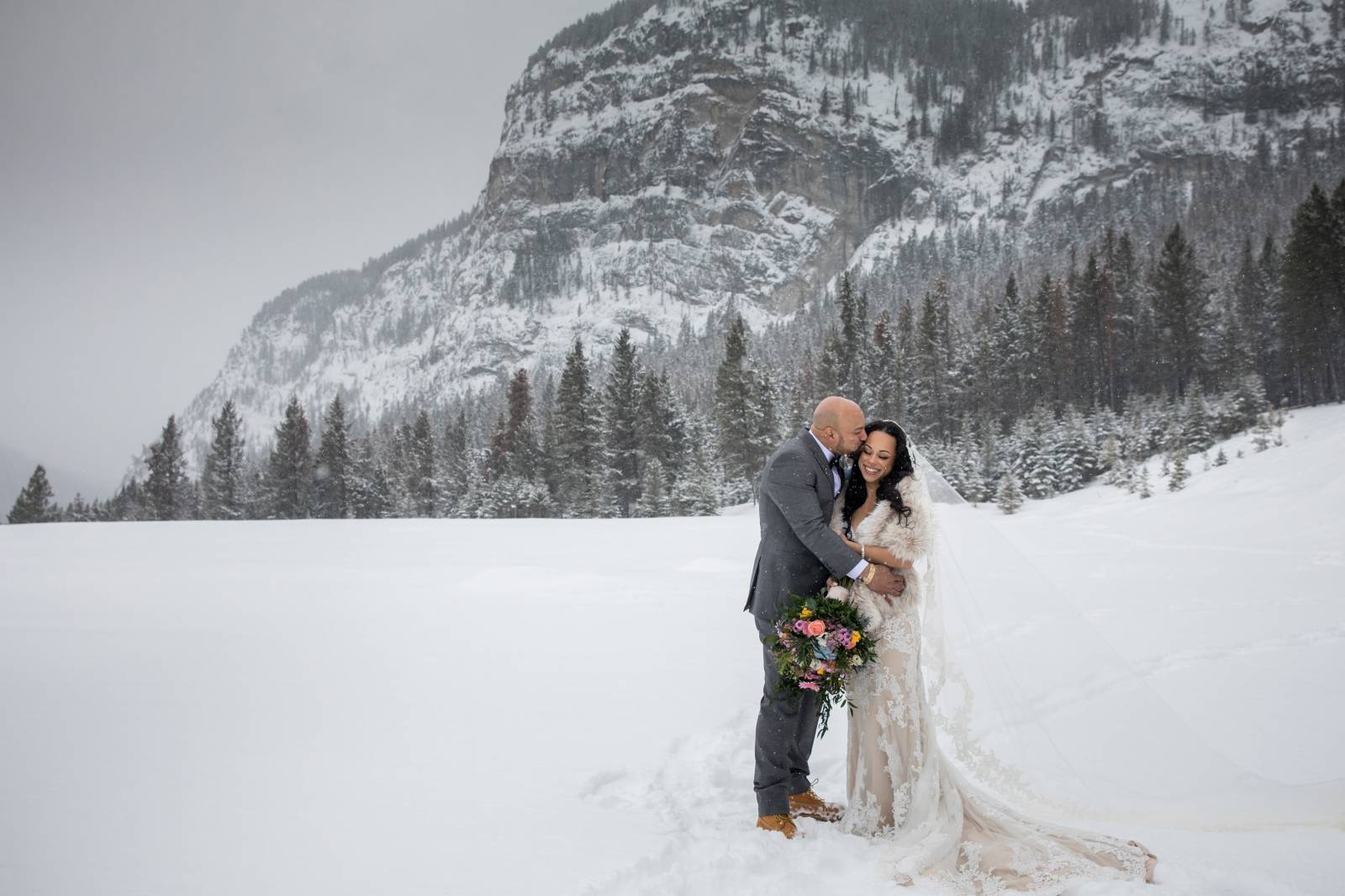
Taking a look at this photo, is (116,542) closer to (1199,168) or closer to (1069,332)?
(1069,332)

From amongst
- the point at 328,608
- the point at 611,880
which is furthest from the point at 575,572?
the point at 611,880

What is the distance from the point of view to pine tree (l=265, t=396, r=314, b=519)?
5106 centimetres

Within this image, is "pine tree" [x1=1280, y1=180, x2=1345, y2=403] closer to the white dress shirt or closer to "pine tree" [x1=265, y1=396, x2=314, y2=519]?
the white dress shirt

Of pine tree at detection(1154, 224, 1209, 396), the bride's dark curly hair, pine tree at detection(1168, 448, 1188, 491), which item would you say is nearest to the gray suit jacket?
the bride's dark curly hair

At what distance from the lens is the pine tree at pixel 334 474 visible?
51.9 metres

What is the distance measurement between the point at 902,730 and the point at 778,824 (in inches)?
34.8

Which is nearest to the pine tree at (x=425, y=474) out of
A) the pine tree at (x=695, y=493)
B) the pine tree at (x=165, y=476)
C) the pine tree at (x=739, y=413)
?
the pine tree at (x=165, y=476)

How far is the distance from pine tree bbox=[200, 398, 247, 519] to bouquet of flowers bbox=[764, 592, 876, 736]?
59.0m

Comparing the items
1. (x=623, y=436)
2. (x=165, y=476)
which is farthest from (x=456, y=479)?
(x=165, y=476)

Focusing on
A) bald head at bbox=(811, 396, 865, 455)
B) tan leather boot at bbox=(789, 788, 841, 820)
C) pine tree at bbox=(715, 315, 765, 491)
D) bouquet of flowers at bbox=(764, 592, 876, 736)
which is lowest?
tan leather boot at bbox=(789, 788, 841, 820)

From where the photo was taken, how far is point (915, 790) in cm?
365

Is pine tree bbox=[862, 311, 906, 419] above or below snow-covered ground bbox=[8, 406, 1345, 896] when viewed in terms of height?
above

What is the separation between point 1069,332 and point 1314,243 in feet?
45.8

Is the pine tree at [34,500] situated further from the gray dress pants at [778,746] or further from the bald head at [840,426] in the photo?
the bald head at [840,426]
